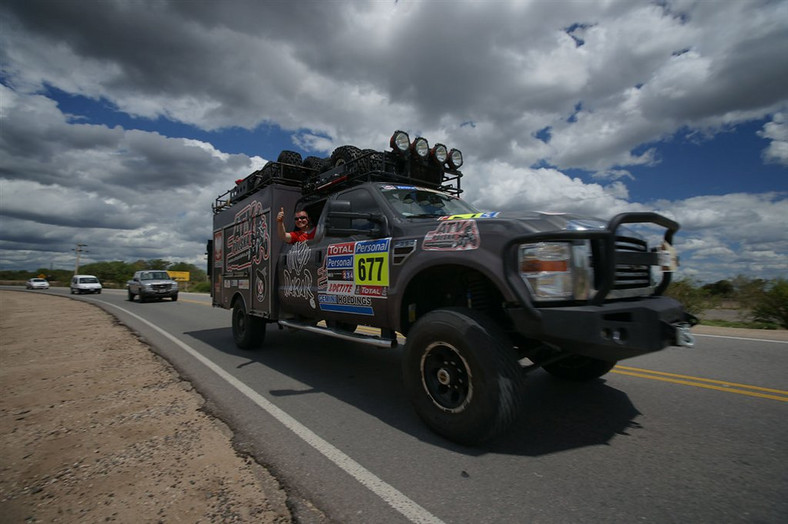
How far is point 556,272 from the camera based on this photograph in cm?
245

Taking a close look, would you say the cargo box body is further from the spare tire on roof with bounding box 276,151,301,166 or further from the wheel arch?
the wheel arch

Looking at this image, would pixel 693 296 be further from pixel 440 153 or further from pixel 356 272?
pixel 356 272

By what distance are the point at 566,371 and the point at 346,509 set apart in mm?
2929

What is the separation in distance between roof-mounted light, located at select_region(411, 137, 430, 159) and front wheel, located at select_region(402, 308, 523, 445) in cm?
258

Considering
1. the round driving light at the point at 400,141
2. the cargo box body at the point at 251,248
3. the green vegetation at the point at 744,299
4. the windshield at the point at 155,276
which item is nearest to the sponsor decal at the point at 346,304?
the cargo box body at the point at 251,248

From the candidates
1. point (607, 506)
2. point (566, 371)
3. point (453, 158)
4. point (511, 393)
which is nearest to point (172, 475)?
point (511, 393)

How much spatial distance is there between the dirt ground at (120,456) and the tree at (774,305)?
38.4ft

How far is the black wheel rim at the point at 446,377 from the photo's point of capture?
106 inches

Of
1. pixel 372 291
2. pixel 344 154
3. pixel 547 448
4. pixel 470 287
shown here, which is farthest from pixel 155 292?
pixel 547 448

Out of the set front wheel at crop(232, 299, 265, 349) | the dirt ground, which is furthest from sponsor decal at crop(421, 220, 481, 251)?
front wheel at crop(232, 299, 265, 349)

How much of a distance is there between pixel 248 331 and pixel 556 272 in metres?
5.08

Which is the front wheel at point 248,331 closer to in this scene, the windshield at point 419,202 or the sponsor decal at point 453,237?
the windshield at point 419,202

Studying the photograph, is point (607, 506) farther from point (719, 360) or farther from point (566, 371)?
point (719, 360)

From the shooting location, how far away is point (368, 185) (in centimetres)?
408
